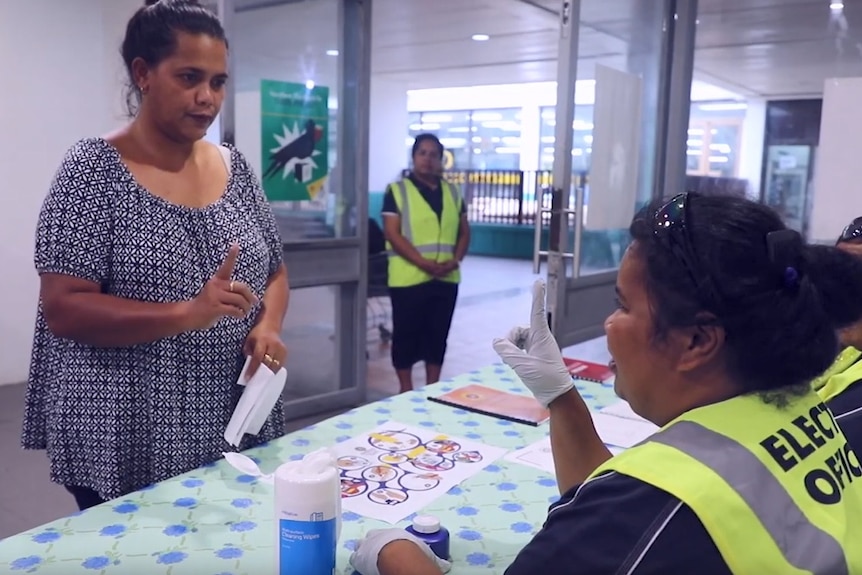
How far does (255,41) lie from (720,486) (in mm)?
3190

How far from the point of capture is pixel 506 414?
63.2 inches

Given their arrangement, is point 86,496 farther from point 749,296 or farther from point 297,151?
point 297,151

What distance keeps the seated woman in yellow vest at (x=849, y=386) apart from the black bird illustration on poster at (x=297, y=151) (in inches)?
102

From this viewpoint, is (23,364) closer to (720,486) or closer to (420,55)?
(720,486)

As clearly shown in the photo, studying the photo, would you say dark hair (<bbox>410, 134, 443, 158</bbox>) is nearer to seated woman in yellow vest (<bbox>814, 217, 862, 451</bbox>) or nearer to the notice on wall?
the notice on wall

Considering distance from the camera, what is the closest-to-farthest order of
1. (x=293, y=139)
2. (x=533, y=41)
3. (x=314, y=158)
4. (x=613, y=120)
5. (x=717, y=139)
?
(x=613, y=120)
(x=293, y=139)
(x=314, y=158)
(x=533, y=41)
(x=717, y=139)

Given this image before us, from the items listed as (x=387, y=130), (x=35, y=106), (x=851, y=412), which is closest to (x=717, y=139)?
(x=387, y=130)

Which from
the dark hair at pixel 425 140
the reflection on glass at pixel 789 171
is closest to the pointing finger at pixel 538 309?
the dark hair at pixel 425 140

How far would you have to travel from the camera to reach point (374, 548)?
2.94 ft

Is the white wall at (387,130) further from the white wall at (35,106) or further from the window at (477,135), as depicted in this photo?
the white wall at (35,106)

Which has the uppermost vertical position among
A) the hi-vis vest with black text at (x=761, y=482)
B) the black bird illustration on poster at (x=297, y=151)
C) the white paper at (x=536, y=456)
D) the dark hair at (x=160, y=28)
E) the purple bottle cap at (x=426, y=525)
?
the dark hair at (x=160, y=28)

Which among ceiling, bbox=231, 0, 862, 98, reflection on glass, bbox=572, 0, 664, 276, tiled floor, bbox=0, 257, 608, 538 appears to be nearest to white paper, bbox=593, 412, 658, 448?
tiled floor, bbox=0, 257, 608, 538

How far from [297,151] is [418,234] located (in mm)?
735

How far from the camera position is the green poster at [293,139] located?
11.0 ft
